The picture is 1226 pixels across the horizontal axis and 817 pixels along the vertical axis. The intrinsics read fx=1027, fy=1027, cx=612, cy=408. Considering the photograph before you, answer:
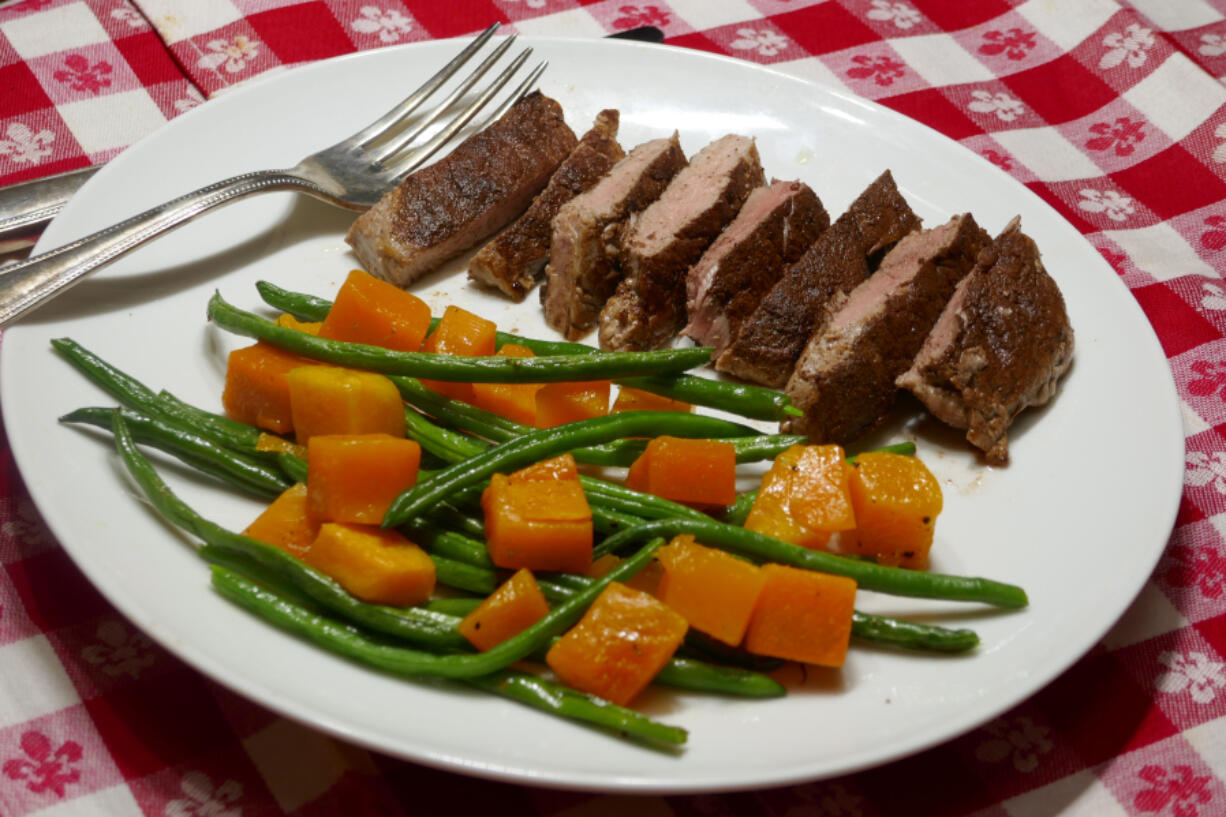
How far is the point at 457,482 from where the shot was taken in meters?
2.70

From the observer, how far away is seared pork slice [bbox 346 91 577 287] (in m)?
3.77

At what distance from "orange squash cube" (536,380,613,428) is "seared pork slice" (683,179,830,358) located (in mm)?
610

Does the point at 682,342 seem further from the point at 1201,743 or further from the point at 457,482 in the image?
the point at 1201,743

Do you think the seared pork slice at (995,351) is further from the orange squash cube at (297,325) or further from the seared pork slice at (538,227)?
the orange squash cube at (297,325)

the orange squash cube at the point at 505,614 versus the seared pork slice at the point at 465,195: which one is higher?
the seared pork slice at the point at 465,195

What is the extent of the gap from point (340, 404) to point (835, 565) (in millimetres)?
1389

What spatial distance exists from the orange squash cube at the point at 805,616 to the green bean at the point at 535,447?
67 centimetres

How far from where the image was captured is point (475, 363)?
300 centimetres

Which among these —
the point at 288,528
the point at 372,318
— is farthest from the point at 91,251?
the point at 288,528

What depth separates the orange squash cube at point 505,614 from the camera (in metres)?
2.45

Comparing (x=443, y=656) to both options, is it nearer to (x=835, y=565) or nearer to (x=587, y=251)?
(x=835, y=565)

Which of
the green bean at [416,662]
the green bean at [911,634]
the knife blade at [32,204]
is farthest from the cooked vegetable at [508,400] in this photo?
the knife blade at [32,204]

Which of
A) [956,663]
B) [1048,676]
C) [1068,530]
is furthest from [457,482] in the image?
[1068,530]

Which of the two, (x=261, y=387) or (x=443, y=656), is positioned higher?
(x=261, y=387)
